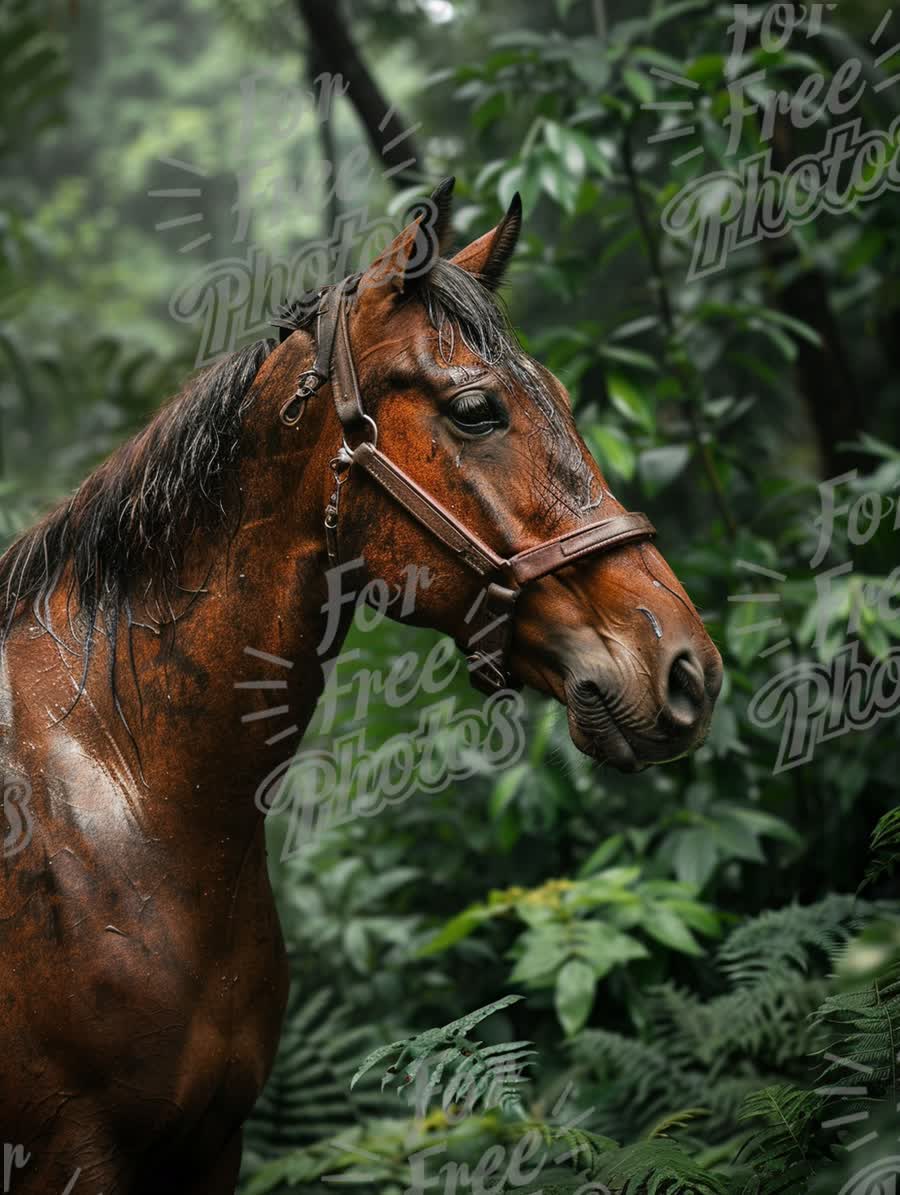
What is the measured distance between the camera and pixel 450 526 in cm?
192

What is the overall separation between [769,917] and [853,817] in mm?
991

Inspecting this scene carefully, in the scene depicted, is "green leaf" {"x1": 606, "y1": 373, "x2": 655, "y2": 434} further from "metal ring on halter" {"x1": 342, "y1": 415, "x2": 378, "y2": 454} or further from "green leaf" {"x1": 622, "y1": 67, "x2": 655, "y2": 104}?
"metal ring on halter" {"x1": 342, "y1": 415, "x2": 378, "y2": 454}

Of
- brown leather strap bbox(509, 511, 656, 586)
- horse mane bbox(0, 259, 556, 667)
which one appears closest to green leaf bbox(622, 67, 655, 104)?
horse mane bbox(0, 259, 556, 667)

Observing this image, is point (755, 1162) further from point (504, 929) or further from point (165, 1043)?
point (504, 929)

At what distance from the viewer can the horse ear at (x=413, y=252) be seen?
1.99 m

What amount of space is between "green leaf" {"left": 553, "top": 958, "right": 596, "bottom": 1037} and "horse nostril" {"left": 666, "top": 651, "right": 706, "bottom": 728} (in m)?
1.77

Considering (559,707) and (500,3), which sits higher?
(500,3)

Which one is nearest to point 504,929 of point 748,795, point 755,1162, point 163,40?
point 748,795

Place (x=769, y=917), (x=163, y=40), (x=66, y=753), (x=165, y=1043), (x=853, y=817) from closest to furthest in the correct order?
(x=165, y=1043)
(x=66, y=753)
(x=769, y=917)
(x=853, y=817)
(x=163, y=40)

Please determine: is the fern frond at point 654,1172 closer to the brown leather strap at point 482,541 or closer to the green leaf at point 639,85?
the brown leather strap at point 482,541

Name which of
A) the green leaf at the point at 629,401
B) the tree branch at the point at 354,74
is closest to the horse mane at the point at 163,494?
the green leaf at the point at 629,401

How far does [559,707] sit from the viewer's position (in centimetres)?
209

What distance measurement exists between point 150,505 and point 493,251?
2.76ft

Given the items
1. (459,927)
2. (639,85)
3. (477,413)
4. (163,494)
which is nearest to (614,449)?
(639,85)
